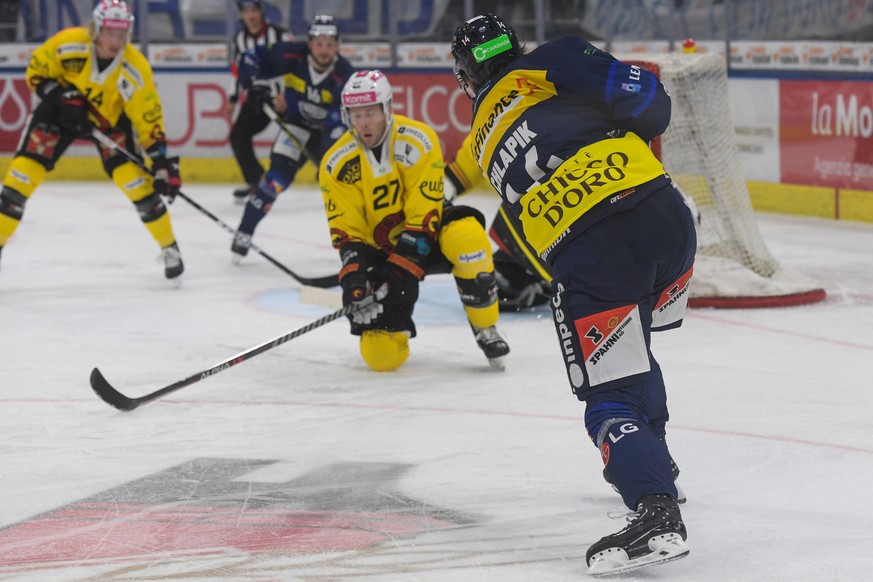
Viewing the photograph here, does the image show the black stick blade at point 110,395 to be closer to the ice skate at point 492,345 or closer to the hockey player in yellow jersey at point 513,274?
the ice skate at point 492,345

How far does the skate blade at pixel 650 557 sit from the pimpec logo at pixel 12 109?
24.7 feet

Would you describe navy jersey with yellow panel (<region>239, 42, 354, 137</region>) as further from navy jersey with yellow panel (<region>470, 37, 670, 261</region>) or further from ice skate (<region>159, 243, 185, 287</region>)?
navy jersey with yellow panel (<region>470, 37, 670, 261</region>)

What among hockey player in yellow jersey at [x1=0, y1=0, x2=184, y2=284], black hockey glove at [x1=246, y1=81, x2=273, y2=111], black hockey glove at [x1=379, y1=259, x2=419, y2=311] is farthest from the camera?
black hockey glove at [x1=246, y1=81, x2=273, y2=111]

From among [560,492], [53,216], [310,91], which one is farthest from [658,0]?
[560,492]

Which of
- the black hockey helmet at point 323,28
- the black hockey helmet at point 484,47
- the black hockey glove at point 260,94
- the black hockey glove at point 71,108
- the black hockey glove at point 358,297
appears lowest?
the black hockey glove at point 358,297

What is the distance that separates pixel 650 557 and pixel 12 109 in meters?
7.75

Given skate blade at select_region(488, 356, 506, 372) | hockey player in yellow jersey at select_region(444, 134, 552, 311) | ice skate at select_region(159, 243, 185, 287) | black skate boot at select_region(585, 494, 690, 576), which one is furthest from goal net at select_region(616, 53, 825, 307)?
black skate boot at select_region(585, 494, 690, 576)

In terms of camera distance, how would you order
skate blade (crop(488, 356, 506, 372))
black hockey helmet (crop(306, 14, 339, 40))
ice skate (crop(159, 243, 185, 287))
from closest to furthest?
skate blade (crop(488, 356, 506, 372)) → ice skate (crop(159, 243, 185, 287)) → black hockey helmet (crop(306, 14, 339, 40))

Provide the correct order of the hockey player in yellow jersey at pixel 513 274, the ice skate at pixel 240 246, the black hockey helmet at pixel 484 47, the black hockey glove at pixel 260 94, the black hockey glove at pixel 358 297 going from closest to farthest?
the black hockey helmet at pixel 484 47
the black hockey glove at pixel 358 297
the hockey player in yellow jersey at pixel 513 274
the ice skate at pixel 240 246
the black hockey glove at pixel 260 94

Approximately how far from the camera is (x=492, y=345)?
4078 millimetres

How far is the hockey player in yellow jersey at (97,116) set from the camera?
17.8 ft

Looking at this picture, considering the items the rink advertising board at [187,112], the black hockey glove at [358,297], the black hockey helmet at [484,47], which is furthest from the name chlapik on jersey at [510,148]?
the rink advertising board at [187,112]

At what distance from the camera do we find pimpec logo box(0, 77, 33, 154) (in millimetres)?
9086

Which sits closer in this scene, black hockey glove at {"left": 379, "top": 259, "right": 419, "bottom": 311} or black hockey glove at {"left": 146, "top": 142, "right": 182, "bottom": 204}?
black hockey glove at {"left": 379, "top": 259, "right": 419, "bottom": 311}
